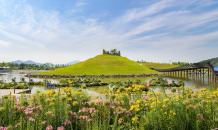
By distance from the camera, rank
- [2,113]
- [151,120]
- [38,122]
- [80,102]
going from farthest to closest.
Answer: [80,102] → [2,113] → [38,122] → [151,120]

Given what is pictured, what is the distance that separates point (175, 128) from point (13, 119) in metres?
3.91

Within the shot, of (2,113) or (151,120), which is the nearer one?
(151,120)

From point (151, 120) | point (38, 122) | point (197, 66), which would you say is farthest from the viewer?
point (197, 66)

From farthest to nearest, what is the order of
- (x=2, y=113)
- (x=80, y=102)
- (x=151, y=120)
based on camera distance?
1. (x=80, y=102)
2. (x=2, y=113)
3. (x=151, y=120)

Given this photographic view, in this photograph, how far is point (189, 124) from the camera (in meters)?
3.32

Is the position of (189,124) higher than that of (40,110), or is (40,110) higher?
(40,110)

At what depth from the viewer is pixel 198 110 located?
343cm

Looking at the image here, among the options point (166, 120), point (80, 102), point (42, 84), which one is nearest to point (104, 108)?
point (80, 102)

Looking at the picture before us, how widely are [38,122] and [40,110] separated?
0.43 meters

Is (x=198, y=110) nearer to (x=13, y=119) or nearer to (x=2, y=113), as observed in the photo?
(x=13, y=119)

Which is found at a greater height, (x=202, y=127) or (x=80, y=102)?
(x=80, y=102)

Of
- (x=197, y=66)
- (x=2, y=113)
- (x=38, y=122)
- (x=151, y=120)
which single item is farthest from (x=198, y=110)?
(x=197, y=66)

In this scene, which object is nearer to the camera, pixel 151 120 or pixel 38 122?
pixel 151 120

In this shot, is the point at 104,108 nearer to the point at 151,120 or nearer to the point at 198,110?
the point at 151,120
